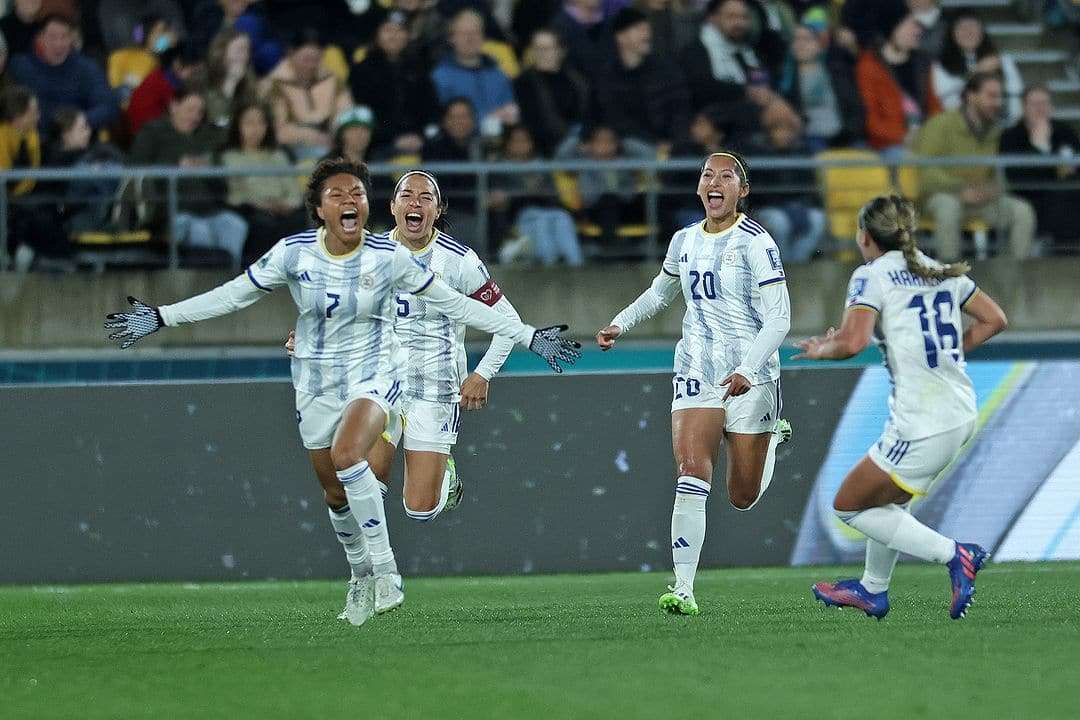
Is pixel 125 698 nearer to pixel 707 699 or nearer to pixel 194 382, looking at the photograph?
pixel 707 699

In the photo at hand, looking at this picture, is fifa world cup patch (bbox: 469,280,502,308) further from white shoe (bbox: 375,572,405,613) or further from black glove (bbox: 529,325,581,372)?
white shoe (bbox: 375,572,405,613)

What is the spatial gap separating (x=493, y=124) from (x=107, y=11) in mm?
3379

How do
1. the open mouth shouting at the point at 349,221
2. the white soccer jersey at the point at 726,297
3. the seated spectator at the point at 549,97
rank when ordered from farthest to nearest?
the seated spectator at the point at 549,97, the white soccer jersey at the point at 726,297, the open mouth shouting at the point at 349,221

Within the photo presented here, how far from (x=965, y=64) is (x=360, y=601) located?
922 cm

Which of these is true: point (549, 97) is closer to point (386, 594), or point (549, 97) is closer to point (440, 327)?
point (440, 327)

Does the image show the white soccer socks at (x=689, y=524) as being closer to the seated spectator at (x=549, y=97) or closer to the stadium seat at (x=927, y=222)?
the stadium seat at (x=927, y=222)

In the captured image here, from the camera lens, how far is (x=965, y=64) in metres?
15.8

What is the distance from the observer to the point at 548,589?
10352 mm

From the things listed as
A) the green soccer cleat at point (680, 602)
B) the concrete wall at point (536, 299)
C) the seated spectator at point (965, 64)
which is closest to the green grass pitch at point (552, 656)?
the green soccer cleat at point (680, 602)

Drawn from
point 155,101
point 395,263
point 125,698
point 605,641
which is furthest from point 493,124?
point 125,698

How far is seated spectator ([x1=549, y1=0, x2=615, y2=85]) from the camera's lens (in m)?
14.9

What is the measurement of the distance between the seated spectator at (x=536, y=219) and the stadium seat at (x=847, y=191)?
1.86 meters

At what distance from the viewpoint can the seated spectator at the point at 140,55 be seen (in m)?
14.7

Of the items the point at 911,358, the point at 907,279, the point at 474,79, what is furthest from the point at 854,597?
the point at 474,79
